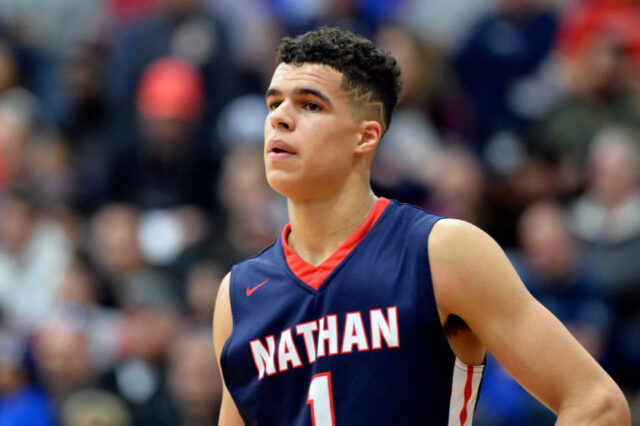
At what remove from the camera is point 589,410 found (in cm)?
354

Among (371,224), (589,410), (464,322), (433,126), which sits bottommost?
(589,410)

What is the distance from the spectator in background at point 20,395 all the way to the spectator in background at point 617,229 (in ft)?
12.9

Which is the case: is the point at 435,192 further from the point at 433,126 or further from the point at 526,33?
the point at 526,33

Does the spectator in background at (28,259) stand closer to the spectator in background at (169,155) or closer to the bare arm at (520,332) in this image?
the spectator in background at (169,155)

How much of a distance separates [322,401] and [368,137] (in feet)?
2.96

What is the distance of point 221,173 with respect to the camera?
9875 mm

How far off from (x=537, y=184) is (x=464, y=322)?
16.7 feet

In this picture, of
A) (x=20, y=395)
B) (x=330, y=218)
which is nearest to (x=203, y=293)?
(x=20, y=395)

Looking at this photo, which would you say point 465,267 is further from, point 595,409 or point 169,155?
point 169,155

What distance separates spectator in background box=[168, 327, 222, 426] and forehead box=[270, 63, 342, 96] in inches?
164

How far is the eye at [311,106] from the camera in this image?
155 inches

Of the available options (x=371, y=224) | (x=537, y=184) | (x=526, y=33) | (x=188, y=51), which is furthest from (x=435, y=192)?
(x=371, y=224)

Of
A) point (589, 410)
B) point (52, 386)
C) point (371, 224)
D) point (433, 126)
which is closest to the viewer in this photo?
point (589, 410)

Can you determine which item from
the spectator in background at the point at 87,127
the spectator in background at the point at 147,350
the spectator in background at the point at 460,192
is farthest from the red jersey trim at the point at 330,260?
the spectator in background at the point at 87,127
